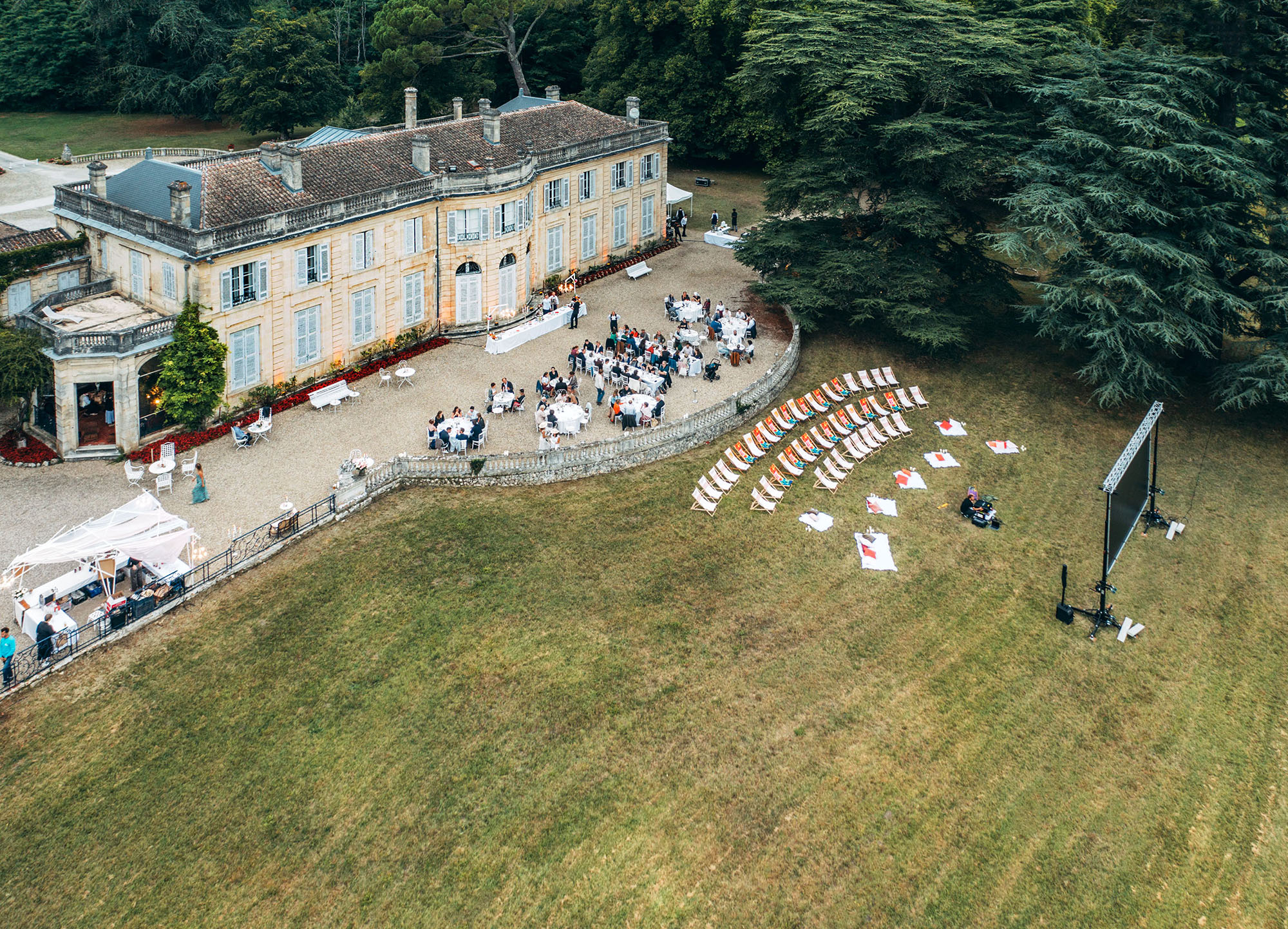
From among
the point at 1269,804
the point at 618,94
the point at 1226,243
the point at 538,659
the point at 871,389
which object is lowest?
the point at 1269,804

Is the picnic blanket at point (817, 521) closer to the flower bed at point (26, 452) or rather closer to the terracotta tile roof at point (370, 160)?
the terracotta tile roof at point (370, 160)

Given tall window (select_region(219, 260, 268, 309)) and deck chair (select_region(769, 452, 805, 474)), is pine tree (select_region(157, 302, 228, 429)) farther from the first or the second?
deck chair (select_region(769, 452, 805, 474))

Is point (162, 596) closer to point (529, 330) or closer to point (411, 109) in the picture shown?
point (529, 330)

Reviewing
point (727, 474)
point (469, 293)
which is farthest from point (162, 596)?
point (469, 293)

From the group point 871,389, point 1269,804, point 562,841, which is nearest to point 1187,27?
point 871,389

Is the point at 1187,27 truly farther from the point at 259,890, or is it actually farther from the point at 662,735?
the point at 259,890

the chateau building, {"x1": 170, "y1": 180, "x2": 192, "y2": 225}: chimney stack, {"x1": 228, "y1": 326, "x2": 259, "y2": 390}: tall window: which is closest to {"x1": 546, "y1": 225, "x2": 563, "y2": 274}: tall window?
the chateau building
